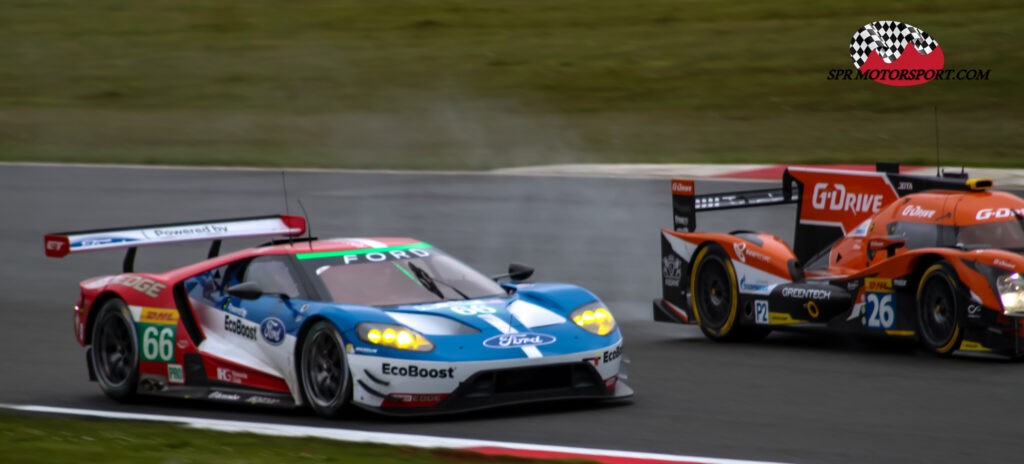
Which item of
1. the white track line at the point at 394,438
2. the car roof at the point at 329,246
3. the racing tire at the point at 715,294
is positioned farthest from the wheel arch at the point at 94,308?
the racing tire at the point at 715,294

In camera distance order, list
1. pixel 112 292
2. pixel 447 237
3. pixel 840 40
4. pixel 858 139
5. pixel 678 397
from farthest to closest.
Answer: pixel 840 40
pixel 858 139
pixel 447 237
pixel 112 292
pixel 678 397

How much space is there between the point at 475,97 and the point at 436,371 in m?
24.9

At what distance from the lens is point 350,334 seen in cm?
779

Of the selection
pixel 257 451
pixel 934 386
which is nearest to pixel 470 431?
pixel 257 451

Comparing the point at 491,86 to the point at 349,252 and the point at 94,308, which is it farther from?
the point at 349,252

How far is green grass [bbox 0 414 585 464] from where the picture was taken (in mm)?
6270

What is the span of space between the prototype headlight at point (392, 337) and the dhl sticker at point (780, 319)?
4214mm

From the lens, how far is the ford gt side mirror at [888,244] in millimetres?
10602

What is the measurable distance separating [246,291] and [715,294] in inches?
192

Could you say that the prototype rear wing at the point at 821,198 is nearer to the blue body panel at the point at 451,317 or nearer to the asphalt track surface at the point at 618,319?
the asphalt track surface at the point at 618,319

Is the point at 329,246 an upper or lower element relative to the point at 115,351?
upper

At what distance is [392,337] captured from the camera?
25.5 feet

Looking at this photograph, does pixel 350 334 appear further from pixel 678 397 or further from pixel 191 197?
pixel 191 197

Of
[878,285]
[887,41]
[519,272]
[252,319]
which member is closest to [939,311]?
[878,285]
